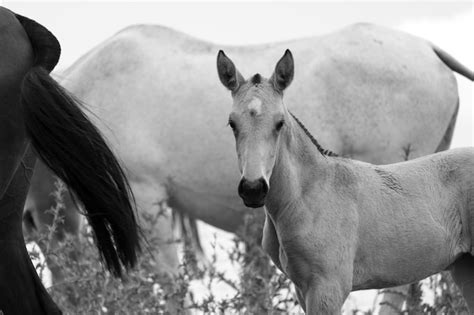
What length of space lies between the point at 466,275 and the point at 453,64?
313 centimetres

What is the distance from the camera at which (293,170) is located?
13.6ft

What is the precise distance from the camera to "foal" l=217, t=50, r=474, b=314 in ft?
13.0

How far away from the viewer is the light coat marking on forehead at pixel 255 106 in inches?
155

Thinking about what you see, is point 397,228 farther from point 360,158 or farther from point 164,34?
point 164,34

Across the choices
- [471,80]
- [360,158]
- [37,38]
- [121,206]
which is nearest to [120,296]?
[121,206]

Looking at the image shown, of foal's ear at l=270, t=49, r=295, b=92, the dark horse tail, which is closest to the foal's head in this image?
foal's ear at l=270, t=49, r=295, b=92

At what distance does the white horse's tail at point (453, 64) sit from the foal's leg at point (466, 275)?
9.63 ft

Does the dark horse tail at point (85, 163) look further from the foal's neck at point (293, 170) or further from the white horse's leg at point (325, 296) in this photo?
the white horse's leg at point (325, 296)

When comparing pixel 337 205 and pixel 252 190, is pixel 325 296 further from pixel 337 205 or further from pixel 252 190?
pixel 252 190

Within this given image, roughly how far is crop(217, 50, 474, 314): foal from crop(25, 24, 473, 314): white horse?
2.52m

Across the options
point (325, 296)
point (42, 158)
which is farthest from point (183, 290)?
point (325, 296)

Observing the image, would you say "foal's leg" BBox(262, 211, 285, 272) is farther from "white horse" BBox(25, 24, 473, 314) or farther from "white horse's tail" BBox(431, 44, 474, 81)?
"white horse's tail" BBox(431, 44, 474, 81)

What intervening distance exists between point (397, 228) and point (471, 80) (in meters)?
3.28

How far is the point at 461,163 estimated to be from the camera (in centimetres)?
450
